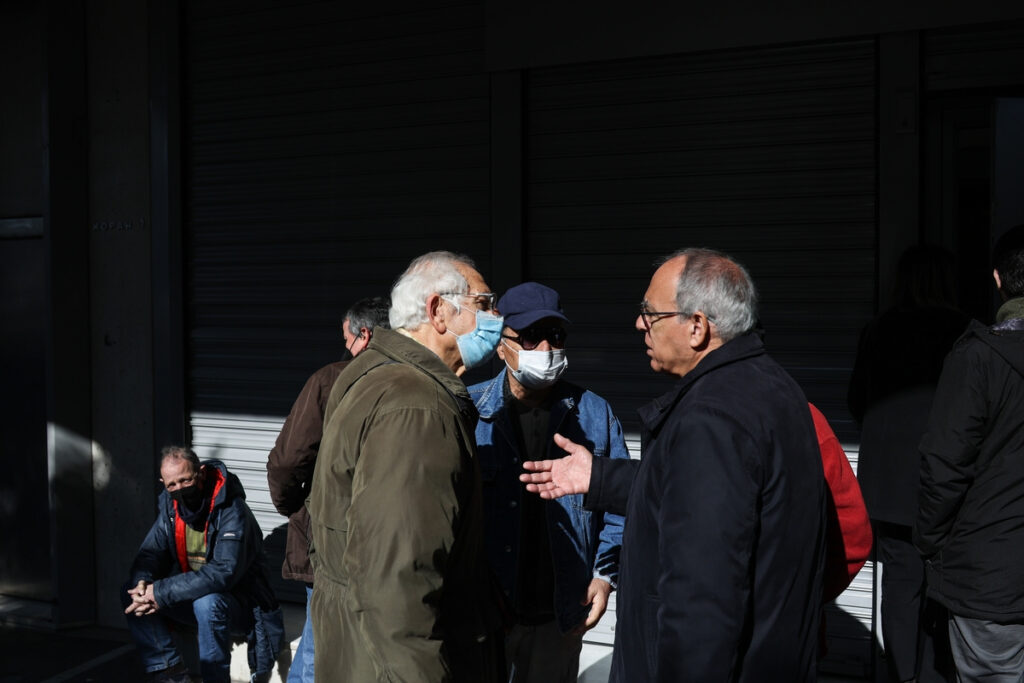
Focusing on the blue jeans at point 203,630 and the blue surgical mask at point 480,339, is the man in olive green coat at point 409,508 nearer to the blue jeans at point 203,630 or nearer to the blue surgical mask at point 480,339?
the blue surgical mask at point 480,339

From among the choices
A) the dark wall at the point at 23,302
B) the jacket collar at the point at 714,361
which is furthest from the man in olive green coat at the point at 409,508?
the dark wall at the point at 23,302

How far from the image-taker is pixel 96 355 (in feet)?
22.1

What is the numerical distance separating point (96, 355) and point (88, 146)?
55.2 inches

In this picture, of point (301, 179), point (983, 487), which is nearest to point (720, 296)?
point (983, 487)

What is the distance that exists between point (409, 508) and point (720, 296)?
0.95 metres

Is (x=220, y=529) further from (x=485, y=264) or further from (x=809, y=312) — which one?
(x=809, y=312)

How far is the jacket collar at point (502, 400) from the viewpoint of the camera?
3719 millimetres

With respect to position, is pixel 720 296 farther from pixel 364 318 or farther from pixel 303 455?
pixel 364 318

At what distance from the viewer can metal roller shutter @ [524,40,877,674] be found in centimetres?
505

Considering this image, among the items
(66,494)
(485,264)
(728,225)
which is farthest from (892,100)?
(66,494)

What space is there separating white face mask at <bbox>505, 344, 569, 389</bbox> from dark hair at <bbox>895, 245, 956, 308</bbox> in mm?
1679

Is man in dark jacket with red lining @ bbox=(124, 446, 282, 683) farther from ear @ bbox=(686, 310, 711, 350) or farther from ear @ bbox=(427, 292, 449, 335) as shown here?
ear @ bbox=(686, 310, 711, 350)

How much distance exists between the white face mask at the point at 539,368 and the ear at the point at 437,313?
2.37ft

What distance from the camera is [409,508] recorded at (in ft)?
8.05
